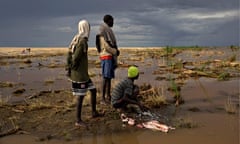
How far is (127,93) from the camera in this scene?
704 cm

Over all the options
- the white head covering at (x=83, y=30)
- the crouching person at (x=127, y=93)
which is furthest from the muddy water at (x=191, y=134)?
the white head covering at (x=83, y=30)

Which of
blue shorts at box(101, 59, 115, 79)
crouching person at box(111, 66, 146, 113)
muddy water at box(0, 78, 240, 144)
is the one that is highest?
blue shorts at box(101, 59, 115, 79)

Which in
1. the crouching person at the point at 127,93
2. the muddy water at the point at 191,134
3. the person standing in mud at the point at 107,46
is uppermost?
the person standing in mud at the point at 107,46

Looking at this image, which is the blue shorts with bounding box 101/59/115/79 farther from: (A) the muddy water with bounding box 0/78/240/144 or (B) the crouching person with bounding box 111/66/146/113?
(A) the muddy water with bounding box 0/78/240/144

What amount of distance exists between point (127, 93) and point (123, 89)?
175mm

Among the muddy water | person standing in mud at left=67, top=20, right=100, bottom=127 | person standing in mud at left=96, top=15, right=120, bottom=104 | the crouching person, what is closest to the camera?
the muddy water

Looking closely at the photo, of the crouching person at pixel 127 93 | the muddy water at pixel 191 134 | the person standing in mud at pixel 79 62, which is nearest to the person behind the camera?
the muddy water at pixel 191 134

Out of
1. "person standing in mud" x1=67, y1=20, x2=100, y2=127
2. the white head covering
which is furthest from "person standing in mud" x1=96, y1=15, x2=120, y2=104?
the white head covering

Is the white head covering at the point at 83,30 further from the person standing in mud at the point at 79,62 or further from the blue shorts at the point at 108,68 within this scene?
the blue shorts at the point at 108,68

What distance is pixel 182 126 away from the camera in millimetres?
6637

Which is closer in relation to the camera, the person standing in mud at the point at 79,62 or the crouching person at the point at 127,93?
the person standing in mud at the point at 79,62

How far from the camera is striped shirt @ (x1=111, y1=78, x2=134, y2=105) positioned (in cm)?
706

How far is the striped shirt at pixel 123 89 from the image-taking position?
7059mm

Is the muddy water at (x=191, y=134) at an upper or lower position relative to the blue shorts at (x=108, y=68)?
lower
